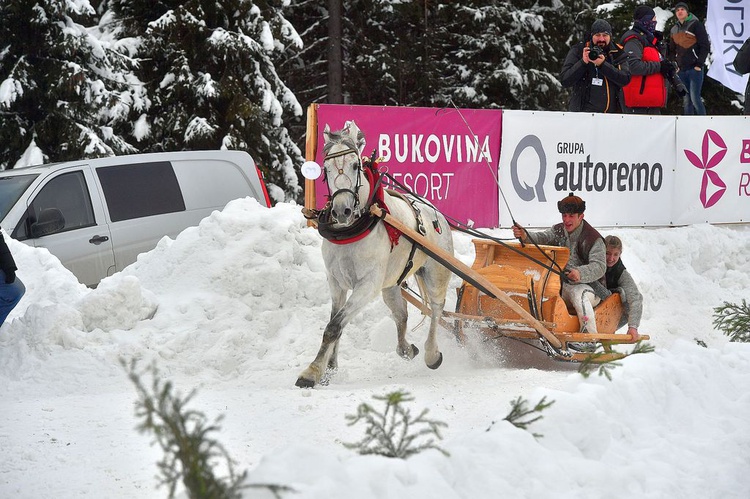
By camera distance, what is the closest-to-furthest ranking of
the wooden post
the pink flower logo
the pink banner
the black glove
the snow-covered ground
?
the snow-covered ground < the wooden post < the pink banner < the black glove < the pink flower logo

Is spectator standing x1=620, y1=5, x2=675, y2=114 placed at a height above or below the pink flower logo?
above

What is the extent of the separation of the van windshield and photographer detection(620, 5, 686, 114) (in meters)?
7.99

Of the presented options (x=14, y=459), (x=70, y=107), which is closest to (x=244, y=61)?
(x=70, y=107)

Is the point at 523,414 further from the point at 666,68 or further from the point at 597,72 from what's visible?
the point at 666,68

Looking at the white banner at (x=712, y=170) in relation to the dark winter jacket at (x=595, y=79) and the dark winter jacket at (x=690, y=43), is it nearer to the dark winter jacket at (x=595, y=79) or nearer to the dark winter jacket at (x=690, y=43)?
the dark winter jacket at (x=595, y=79)

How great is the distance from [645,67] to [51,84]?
1006cm

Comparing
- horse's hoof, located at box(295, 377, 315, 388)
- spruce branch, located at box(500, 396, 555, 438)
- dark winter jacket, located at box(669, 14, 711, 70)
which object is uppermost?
dark winter jacket, located at box(669, 14, 711, 70)

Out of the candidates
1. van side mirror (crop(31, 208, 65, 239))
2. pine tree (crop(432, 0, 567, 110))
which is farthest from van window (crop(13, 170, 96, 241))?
pine tree (crop(432, 0, 567, 110))

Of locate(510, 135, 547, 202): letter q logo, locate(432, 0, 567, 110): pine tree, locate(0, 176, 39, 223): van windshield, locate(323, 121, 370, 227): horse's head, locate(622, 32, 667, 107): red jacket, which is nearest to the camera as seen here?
locate(323, 121, 370, 227): horse's head

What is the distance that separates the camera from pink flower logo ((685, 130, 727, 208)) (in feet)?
42.5

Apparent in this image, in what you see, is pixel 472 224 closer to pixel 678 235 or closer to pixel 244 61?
pixel 678 235

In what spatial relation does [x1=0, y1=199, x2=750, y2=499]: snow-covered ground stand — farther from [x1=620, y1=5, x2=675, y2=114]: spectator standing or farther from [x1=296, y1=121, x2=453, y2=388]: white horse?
[x1=620, y1=5, x2=675, y2=114]: spectator standing

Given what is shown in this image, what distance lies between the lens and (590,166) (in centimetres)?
1212

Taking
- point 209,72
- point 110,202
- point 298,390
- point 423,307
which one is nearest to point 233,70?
point 209,72
